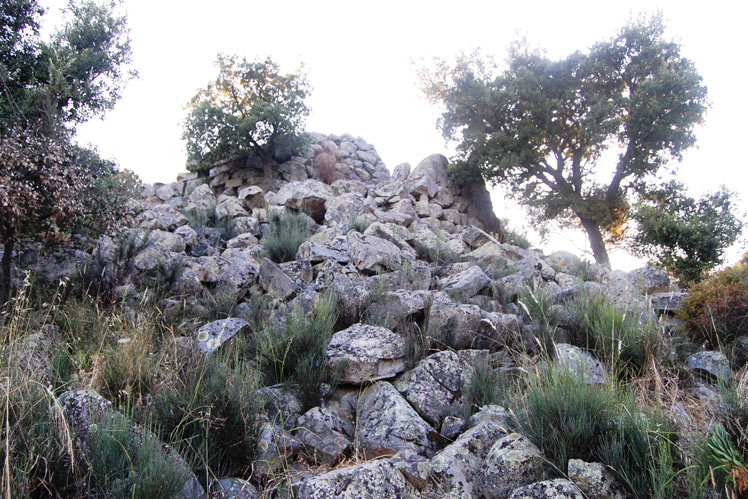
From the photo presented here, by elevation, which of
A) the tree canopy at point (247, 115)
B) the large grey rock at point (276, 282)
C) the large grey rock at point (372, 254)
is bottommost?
the large grey rock at point (276, 282)

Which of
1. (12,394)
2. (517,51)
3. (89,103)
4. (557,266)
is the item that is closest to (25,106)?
(89,103)

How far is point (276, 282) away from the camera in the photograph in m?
6.68

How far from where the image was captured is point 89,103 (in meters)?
7.83

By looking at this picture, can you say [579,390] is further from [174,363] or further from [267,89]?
[267,89]

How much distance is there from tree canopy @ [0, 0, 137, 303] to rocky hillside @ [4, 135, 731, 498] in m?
0.63

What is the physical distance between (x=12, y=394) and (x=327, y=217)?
28.7 ft

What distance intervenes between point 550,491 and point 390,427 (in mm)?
1293

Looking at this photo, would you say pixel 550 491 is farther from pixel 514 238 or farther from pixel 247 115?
pixel 247 115

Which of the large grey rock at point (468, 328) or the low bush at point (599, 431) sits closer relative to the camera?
the low bush at point (599, 431)

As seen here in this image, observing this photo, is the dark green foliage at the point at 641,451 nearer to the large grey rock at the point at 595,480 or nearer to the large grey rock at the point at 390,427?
the large grey rock at the point at 595,480

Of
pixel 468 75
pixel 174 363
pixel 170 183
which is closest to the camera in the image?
pixel 174 363

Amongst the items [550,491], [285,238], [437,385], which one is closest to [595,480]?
[550,491]

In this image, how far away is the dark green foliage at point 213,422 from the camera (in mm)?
3289

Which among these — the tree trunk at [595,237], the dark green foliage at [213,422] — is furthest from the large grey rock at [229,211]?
the tree trunk at [595,237]
